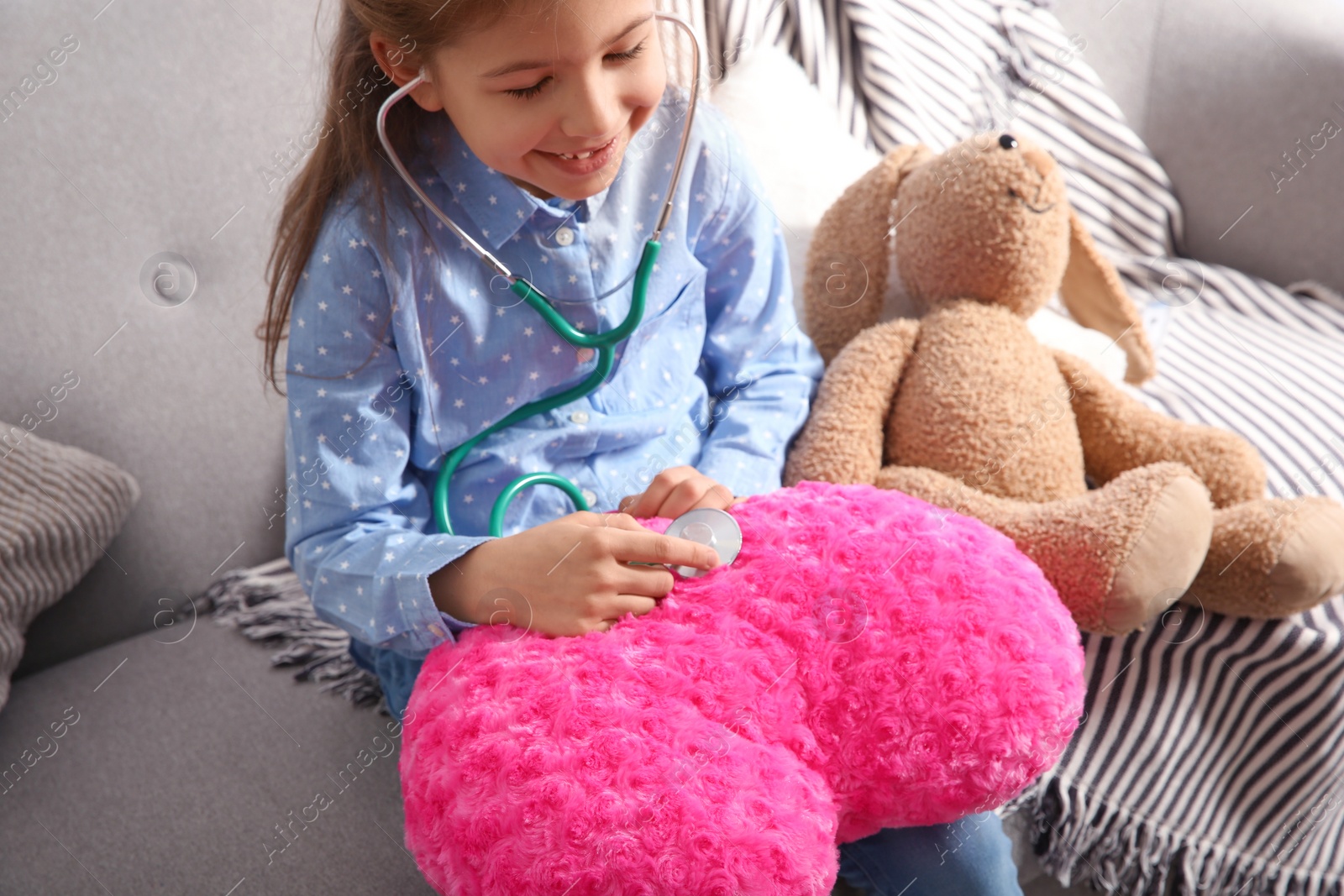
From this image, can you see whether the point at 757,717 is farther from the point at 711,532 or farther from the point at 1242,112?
the point at 1242,112

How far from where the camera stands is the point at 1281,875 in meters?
0.88

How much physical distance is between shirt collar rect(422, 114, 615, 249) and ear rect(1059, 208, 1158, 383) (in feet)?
1.72

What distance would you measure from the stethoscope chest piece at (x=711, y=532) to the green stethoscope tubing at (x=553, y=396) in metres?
0.15

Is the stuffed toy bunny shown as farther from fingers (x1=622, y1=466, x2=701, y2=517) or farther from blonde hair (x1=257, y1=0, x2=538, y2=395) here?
blonde hair (x1=257, y1=0, x2=538, y2=395)

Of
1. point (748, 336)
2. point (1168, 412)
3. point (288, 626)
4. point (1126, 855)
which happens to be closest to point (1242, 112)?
point (1168, 412)

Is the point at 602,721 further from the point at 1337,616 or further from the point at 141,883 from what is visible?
the point at 1337,616

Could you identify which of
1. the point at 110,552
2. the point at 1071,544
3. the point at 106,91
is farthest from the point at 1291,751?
the point at 106,91

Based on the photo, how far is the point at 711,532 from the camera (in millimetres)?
640

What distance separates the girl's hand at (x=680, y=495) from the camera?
702mm

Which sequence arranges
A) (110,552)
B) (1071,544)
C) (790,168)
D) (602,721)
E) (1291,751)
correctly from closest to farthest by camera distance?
(602,721)
(1071,544)
(1291,751)
(110,552)
(790,168)

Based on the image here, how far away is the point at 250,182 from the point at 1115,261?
44.9 inches

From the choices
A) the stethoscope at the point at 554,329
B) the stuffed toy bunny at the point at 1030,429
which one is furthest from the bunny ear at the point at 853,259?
the stethoscope at the point at 554,329

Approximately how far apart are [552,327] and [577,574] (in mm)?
253

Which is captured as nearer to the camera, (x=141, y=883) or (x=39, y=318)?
(x=141, y=883)
